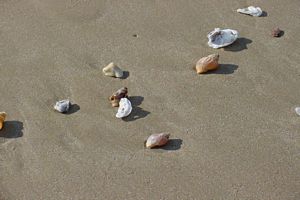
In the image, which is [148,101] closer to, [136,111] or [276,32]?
[136,111]

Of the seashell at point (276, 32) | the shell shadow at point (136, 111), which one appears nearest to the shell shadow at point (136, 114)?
the shell shadow at point (136, 111)

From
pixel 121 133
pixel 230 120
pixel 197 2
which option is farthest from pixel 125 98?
pixel 197 2

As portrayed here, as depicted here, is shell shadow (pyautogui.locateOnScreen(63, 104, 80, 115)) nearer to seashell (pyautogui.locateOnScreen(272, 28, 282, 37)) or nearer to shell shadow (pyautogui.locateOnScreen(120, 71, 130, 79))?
shell shadow (pyautogui.locateOnScreen(120, 71, 130, 79))

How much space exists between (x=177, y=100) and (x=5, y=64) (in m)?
1.03

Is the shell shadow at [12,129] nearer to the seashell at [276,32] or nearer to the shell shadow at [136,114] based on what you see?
the shell shadow at [136,114]

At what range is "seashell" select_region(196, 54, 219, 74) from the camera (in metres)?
3.28

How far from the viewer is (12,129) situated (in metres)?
2.98

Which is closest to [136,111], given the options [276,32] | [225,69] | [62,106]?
[62,106]

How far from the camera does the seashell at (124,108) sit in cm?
303

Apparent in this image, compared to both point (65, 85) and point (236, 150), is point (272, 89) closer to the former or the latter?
point (236, 150)

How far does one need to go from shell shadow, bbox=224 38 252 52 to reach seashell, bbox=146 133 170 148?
0.87 m

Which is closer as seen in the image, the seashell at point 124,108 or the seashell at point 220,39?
the seashell at point 124,108

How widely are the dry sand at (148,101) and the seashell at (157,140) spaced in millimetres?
52

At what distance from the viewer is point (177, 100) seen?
314 cm
